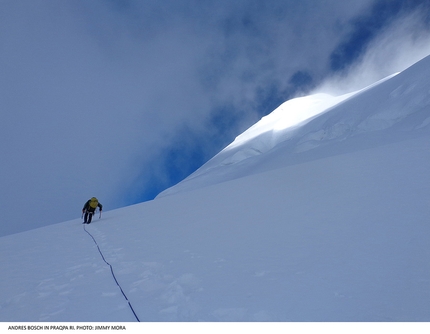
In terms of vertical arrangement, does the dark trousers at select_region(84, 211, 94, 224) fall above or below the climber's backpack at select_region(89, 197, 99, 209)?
below

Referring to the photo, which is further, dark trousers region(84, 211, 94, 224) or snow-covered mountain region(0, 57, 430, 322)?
dark trousers region(84, 211, 94, 224)

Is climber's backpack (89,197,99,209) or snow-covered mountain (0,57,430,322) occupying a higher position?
climber's backpack (89,197,99,209)

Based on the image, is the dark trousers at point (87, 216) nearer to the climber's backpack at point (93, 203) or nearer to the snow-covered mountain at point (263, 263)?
the climber's backpack at point (93, 203)

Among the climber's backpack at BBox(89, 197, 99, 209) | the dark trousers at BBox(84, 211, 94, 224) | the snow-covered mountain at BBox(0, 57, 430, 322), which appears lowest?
the snow-covered mountain at BBox(0, 57, 430, 322)

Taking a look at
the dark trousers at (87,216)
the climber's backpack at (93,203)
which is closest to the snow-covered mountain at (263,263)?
the dark trousers at (87,216)

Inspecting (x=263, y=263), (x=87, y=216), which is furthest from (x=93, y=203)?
(x=263, y=263)

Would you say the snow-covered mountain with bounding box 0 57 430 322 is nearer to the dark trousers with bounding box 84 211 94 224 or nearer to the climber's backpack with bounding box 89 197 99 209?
the dark trousers with bounding box 84 211 94 224

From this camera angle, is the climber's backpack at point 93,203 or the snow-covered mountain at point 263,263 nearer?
the snow-covered mountain at point 263,263

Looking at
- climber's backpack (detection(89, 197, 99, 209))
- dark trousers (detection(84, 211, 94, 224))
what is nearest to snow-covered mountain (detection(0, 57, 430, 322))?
dark trousers (detection(84, 211, 94, 224))

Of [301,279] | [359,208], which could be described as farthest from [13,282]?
[359,208]

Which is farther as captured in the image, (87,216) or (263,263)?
(87,216)

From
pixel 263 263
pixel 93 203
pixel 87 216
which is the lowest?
pixel 263 263

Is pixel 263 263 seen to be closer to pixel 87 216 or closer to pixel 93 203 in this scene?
pixel 93 203

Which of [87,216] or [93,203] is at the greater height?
[93,203]
